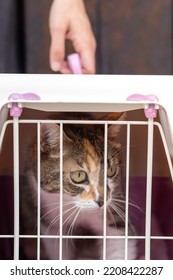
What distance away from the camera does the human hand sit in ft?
3.51

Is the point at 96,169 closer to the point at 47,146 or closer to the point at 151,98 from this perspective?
the point at 47,146

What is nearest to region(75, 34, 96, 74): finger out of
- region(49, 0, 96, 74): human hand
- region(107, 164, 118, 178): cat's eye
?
region(49, 0, 96, 74): human hand

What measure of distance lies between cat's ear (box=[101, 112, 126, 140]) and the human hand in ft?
0.39

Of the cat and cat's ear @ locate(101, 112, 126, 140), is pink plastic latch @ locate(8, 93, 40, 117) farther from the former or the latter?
cat's ear @ locate(101, 112, 126, 140)

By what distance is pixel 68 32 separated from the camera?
108 centimetres

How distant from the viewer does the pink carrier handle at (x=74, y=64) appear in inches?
41.6

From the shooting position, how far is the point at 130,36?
1.11 m

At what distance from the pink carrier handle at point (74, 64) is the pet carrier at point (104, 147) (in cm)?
6

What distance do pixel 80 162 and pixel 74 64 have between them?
0.23 m

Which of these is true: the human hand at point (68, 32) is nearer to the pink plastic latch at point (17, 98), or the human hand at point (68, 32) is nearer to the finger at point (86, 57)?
the finger at point (86, 57)

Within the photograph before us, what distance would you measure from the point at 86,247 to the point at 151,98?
465mm
